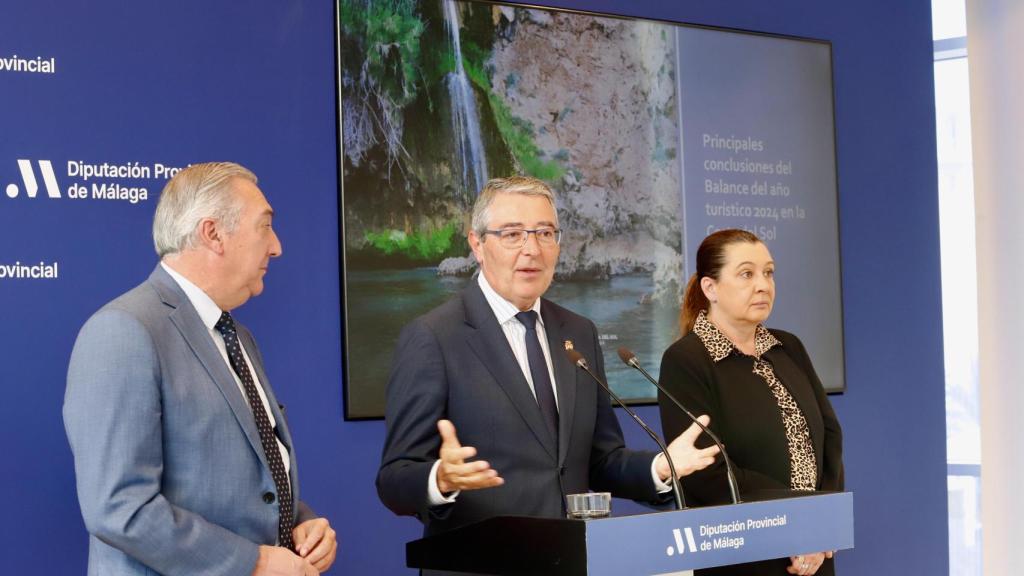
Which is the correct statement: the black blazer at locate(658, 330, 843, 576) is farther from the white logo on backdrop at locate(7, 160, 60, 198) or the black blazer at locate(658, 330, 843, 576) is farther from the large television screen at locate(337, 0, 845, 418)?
the white logo on backdrop at locate(7, 160, 60, 198)

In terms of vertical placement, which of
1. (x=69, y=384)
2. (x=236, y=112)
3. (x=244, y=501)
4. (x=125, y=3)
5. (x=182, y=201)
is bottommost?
(x=244, y=501)

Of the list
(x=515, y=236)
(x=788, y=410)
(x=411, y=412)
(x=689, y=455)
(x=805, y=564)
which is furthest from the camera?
(x=788, y=410)

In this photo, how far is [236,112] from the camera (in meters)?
3.90

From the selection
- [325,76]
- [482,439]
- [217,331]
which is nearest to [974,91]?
[325,76]

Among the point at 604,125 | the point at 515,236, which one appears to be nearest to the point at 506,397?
the point at 515,236

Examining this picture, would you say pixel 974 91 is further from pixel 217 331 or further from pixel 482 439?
pixel 217 331

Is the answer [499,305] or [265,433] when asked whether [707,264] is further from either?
[265,433]

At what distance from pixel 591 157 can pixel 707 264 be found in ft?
3.91

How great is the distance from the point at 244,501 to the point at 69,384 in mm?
407

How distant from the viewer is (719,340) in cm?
346

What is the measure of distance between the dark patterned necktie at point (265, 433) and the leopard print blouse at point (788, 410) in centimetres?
144

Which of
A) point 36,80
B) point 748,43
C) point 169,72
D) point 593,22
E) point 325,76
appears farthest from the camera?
point 748,43

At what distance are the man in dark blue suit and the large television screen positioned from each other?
1400 mm

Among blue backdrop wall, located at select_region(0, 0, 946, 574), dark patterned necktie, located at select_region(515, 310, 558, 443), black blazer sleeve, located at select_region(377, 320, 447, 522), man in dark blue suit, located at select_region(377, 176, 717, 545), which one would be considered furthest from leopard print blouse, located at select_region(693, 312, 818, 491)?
blue backdrop wall, located at select_region(0, 0, 946, 574)
